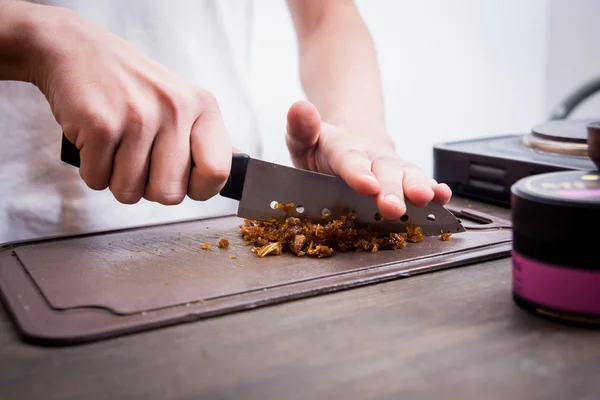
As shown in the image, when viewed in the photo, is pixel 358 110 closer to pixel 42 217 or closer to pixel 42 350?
pixel 42 217

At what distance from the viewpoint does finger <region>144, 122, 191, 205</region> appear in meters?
0.78

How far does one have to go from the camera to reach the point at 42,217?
1.05 metres

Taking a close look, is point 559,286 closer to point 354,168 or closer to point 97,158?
point 354,168

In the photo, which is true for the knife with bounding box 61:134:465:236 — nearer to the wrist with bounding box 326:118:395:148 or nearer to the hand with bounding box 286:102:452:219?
the hand with bounding box 286:102:452:219

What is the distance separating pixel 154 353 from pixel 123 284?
6.4 inches

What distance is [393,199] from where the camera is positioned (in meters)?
0.77

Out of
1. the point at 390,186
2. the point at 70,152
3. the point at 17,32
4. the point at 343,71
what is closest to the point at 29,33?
the point at 17,32

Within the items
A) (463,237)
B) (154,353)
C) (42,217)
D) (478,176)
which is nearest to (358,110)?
(478,176)

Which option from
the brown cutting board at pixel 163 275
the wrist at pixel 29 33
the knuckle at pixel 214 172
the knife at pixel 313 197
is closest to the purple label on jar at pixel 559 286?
the brown cutting board at pixel 163 275

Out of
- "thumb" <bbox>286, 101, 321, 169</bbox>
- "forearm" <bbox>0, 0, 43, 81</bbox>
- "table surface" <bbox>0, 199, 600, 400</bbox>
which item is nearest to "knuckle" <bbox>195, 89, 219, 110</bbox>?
"thumb" <bbox>286, 101, 321, 169</bbox>

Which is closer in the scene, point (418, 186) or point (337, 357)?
point (337, 357)

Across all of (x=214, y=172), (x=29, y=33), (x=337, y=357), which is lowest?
(x=337, y=357)

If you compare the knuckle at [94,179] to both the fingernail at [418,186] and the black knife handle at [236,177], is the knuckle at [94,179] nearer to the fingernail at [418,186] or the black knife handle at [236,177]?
the black knife handle at [236,177]

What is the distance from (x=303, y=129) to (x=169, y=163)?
201 mm
